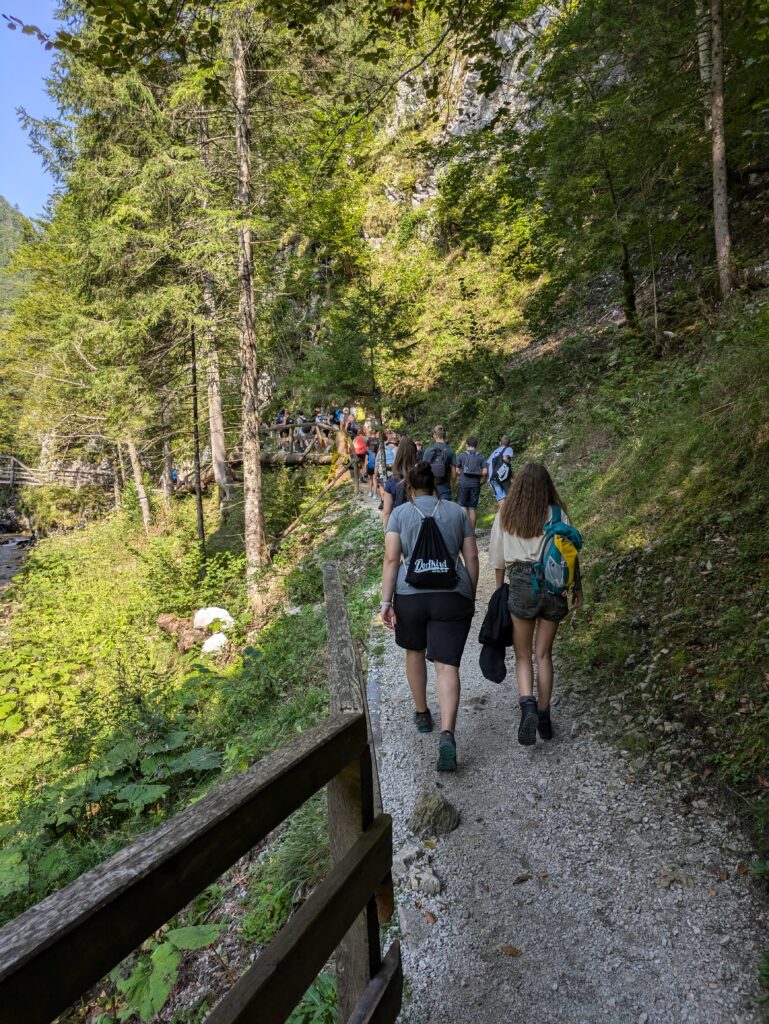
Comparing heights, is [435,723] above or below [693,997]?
above

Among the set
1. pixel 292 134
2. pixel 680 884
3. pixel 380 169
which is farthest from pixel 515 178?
pixel 380 169

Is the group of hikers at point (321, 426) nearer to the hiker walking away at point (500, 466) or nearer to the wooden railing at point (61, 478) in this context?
the hiker walking away at point (500, 466)

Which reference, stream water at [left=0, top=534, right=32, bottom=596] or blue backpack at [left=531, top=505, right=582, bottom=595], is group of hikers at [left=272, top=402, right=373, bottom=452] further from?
blue backpack at [left=531, top=505, right=582, bottom=595]

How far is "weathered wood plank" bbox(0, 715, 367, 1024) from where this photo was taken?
79cm

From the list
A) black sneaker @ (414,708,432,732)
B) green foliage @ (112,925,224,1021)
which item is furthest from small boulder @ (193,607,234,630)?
green foliage @ (112,925,224,1021)

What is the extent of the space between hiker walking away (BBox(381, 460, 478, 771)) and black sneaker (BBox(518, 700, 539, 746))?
582 millimetres

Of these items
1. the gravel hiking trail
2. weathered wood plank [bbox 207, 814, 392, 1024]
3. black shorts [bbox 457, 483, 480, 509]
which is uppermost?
black shorts [bbox 457, 483, 480, 509]

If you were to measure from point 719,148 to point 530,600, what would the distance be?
868 cm

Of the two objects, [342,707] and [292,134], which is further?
[292,134]

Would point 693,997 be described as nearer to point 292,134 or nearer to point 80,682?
point 80,682

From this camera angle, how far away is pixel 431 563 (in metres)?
3.76

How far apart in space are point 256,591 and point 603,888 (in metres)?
9.42

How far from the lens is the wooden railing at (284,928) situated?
0.82m

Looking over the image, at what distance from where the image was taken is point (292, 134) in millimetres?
12195
